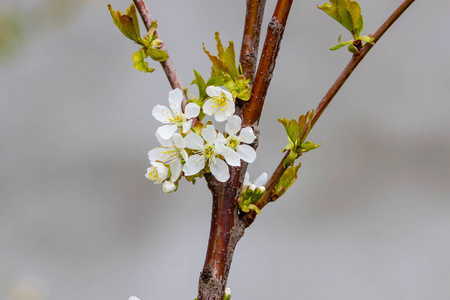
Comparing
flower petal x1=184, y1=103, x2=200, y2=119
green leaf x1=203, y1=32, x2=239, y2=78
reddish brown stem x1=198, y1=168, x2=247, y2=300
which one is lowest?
reddish brown stem x1=198, y1=168, x2=247, y2=300

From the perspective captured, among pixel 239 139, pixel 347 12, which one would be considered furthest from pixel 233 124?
pixel 347 12

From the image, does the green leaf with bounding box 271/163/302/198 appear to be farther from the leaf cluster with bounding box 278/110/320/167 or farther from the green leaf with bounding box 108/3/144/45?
the green leaf with bounding box 108/3/144/45

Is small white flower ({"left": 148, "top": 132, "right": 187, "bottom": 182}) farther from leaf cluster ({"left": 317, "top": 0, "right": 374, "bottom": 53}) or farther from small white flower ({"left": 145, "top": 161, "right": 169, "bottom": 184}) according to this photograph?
leaf cluster ({"left": 317, "top": 0, "right": 374, "bottom": 53})

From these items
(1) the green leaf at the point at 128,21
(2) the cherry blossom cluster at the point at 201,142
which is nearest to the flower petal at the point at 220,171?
(2) the cherry blossom cluster at the point at 201,142

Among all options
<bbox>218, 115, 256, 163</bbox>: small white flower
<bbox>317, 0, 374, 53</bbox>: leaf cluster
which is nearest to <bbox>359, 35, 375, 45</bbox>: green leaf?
<bbox>317, 0, 374, 53</bbox>: leaf cluster

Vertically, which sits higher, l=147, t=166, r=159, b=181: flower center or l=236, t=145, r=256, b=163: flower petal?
l=236, t=145, r=256, b=163: flower petal

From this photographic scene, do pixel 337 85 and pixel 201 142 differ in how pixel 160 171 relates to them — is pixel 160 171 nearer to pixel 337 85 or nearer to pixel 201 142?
pixel 201 142

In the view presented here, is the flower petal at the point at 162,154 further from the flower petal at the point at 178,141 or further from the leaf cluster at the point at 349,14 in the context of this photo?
the leaf cluster at the point at 349,14
